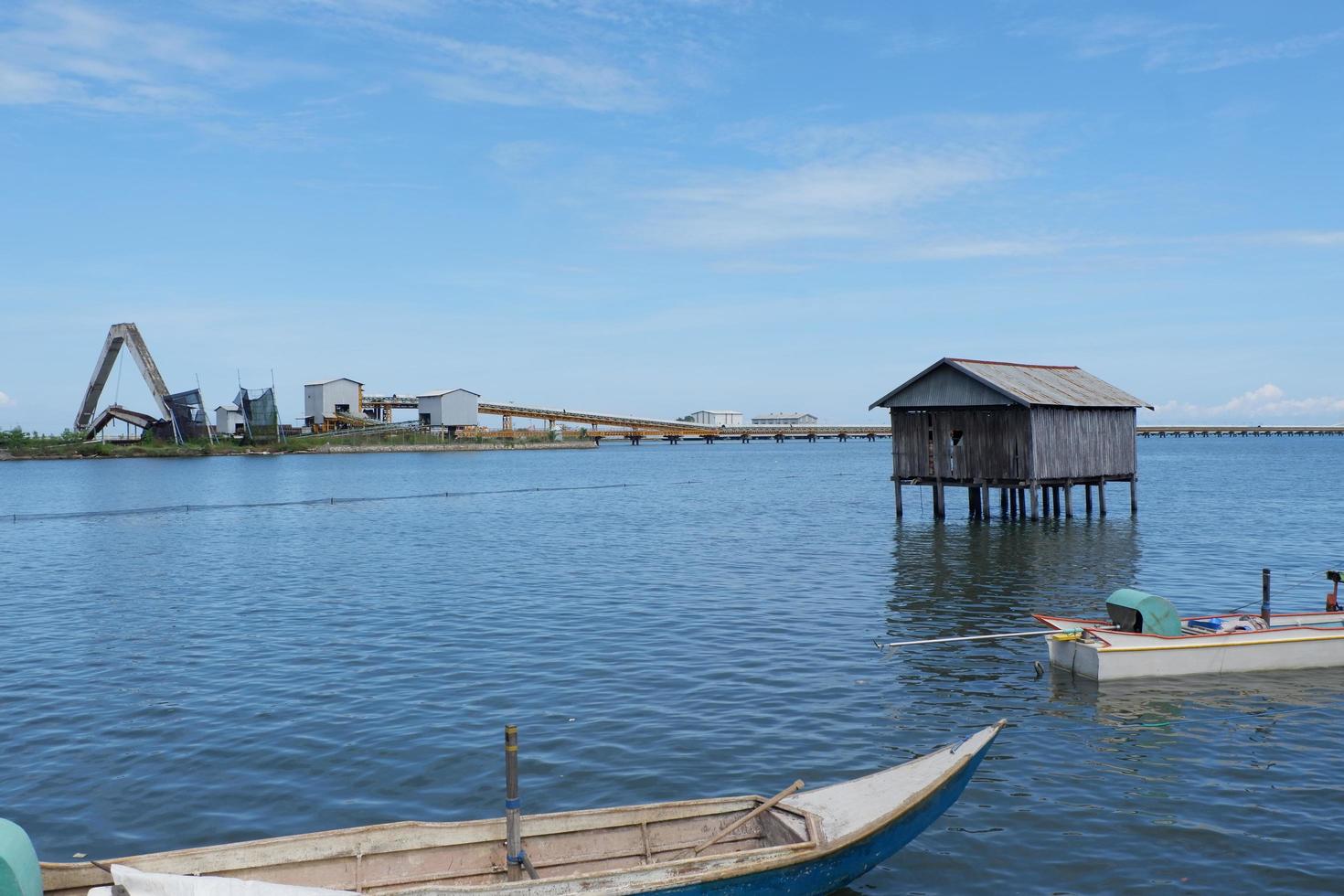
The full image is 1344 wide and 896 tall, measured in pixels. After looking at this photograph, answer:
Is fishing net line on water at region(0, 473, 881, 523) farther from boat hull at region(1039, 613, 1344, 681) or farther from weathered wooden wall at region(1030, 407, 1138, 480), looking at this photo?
boat hull at region(1039, 613, 1344, 681)

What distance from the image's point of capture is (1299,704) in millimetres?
16422

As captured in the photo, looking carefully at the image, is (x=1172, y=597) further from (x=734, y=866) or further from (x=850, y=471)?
(x=850, y=471)

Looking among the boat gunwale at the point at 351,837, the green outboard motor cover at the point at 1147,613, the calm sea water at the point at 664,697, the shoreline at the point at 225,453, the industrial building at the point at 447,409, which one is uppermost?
the industrial building at the point at 447,409

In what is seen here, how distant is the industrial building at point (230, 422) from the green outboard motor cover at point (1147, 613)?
151534 mm

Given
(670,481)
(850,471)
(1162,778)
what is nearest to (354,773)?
(1162,778)

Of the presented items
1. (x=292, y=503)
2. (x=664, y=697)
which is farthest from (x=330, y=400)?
(x=664, y=697)

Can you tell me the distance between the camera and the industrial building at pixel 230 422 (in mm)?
152000

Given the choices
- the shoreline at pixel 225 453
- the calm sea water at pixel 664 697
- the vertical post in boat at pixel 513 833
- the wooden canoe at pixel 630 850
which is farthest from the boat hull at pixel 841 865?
the shoreline at pixel 225 453

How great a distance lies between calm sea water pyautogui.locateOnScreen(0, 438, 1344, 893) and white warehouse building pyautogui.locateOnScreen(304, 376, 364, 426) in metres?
119

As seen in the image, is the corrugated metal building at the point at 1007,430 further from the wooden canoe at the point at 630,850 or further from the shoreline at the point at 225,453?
the shoreline at the point at 225,453

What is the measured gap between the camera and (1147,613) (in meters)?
18.3

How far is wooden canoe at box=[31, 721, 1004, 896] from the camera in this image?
29.3 feet

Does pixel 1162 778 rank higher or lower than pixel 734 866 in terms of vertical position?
lower

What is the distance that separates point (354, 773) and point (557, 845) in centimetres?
522
